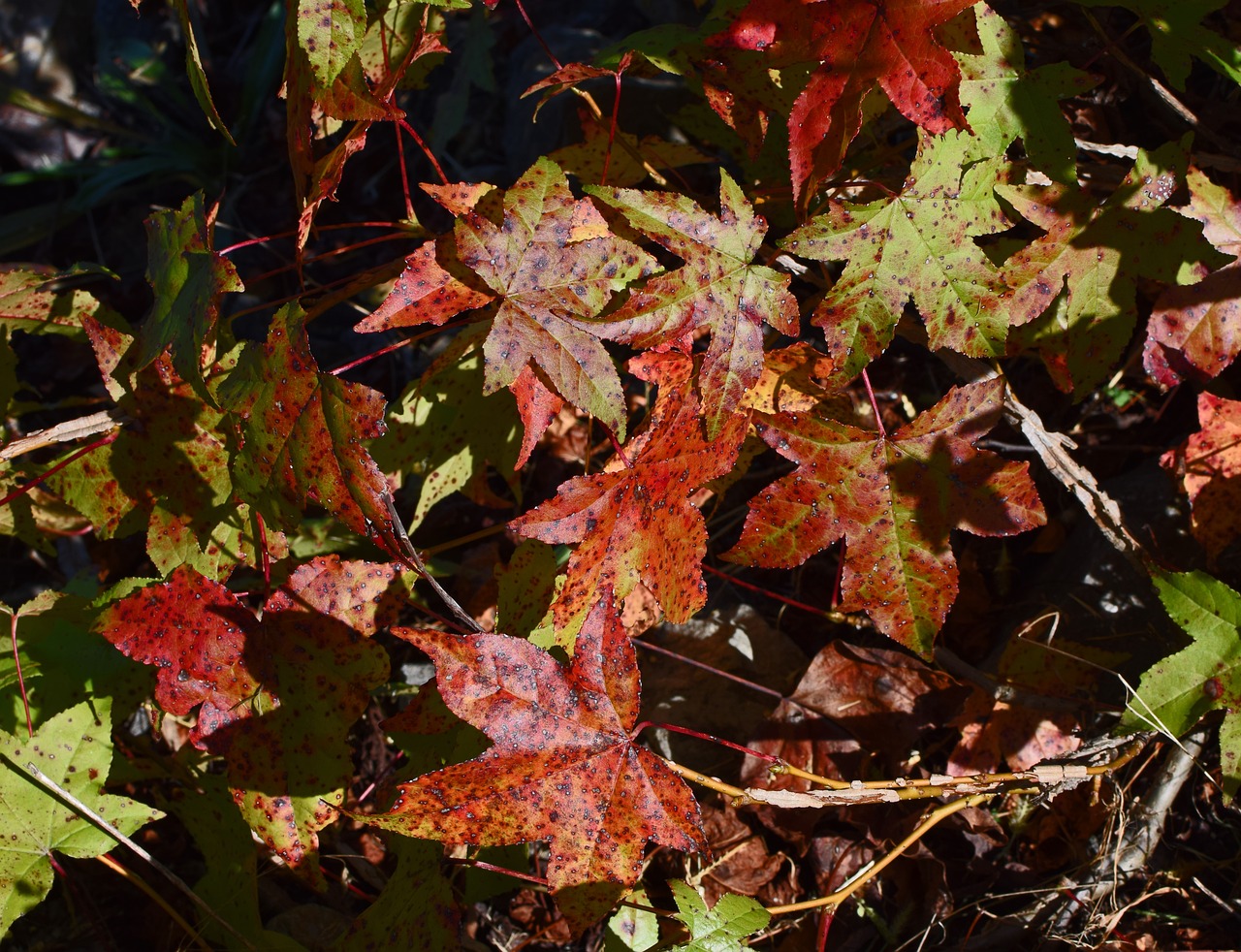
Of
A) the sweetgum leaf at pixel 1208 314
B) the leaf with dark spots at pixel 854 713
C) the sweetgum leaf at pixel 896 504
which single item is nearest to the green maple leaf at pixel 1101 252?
the sweetgum leaf at pixel 1208 314

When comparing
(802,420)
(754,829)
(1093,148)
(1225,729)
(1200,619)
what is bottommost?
(754,829)

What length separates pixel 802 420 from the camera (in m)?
1.39

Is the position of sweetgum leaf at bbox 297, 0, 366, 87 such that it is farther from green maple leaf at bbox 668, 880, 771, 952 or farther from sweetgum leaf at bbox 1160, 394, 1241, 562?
sweetgum leaf at bbox 1160, 394, 1241, 562

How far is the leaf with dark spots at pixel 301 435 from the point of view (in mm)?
1124

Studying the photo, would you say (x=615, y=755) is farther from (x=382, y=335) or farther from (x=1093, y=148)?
(x=382, y=335)

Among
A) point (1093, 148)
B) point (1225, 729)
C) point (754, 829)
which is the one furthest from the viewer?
point (754, 829)

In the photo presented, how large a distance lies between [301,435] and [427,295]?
262mm

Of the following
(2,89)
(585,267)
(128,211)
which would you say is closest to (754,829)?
(585,267)

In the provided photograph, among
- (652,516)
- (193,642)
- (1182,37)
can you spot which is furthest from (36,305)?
(1182,37)

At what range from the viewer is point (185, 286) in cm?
131

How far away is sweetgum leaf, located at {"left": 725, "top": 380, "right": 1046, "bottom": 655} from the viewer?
134cm

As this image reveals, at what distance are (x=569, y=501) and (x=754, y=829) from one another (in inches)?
32.6

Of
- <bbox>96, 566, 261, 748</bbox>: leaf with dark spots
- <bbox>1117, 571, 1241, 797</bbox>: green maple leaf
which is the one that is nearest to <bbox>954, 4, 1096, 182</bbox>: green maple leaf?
<bbox>1117, 571, 1241, 797</bbox>: green maple leaf

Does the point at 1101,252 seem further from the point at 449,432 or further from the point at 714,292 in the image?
the point at 449,432
